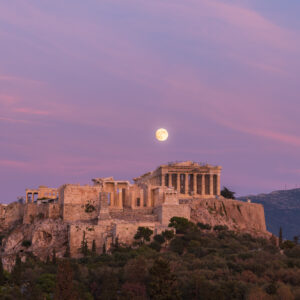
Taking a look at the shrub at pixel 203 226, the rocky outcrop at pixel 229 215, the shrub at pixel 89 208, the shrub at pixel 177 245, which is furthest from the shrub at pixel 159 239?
the shrub at pixel 89 208

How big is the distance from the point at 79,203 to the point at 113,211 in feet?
15.6

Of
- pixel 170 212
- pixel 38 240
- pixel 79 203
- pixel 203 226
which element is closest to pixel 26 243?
pixel 38 240

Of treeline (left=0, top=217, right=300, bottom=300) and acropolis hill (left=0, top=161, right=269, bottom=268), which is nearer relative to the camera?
treeline (left=0, top=217, right=300, bottom=300)

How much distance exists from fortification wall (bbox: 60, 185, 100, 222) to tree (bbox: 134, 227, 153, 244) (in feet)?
33.6

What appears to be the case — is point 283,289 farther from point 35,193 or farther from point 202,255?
point 35,193

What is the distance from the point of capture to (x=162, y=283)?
7131cm

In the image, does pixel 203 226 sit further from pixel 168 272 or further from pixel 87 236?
pixel 168 272

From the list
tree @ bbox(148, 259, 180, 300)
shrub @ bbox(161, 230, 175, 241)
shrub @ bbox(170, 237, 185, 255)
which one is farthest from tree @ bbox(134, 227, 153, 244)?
tree @ bbox(148, 259, 180, 300)

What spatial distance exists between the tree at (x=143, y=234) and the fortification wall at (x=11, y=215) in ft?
83.0

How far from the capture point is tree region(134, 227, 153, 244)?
291ft

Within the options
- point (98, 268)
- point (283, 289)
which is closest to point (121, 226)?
point (98, 268)

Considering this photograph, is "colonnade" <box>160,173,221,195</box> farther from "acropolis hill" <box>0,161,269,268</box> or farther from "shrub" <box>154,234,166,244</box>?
"shrub" <box>154,234,166,244</box>

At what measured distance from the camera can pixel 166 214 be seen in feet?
313

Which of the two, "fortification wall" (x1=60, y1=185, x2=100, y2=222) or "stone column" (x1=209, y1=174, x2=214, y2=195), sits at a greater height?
"stone column" (x1=209, y1=174, x2=214, y2=195)
